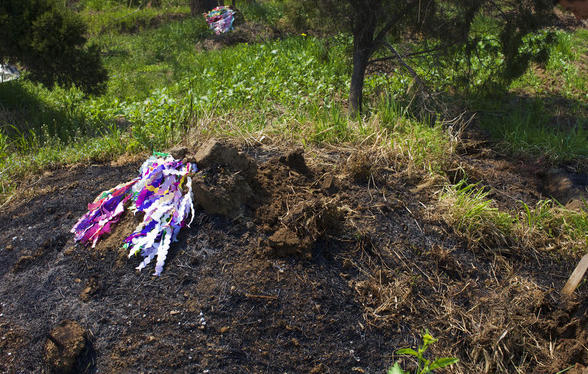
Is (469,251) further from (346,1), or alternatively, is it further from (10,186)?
(10,186)

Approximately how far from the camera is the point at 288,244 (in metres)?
2.70

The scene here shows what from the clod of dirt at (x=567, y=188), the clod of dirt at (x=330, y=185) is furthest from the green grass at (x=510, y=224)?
the clod of dirt at (x=330, y=185)

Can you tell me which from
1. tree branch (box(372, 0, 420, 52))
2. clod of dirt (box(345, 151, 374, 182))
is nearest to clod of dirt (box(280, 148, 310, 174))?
clod of dirt (box(345, 151, 374, 182))

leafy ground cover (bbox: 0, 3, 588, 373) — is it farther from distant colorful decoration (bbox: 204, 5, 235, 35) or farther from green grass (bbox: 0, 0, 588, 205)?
distant colorful decoration (bbox: 204, 5, 235, 35)

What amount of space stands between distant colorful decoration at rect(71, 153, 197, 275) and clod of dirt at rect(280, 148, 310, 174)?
2.29 feet

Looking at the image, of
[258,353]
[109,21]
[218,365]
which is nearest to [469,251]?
[258,353]

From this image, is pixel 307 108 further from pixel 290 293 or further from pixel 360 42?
pixel 290 293

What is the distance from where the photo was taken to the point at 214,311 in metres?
2.48

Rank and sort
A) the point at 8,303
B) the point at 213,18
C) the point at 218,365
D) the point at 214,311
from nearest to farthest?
1. the point at 218,365
2. the point at 214,311
3. the point at 8,303
4. the point at 213,18

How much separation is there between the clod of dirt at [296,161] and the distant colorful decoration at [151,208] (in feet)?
2.29

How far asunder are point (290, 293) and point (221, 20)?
776cm

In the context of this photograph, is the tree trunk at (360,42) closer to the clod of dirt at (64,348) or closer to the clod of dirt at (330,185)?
the clod of dirt at (330,185)

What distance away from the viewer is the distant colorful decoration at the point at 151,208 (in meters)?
2.77

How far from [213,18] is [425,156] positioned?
7122mm
